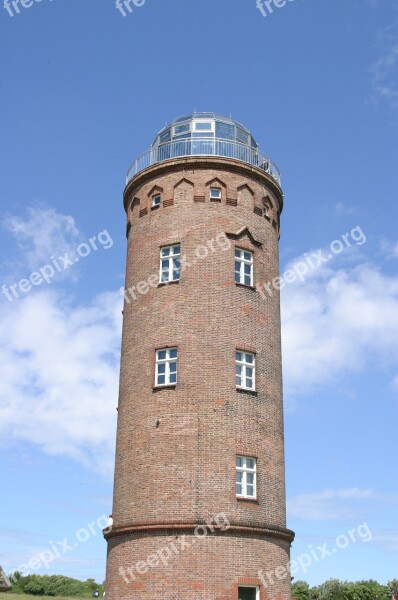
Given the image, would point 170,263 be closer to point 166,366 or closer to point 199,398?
point 166,366

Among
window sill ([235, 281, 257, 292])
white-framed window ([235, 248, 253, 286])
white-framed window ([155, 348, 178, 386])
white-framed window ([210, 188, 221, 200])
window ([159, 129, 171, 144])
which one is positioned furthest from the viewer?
window ([159, 129, 171, 144])

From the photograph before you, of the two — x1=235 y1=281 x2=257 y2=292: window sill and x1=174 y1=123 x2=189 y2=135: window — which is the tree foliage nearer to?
x1=235 y1=281 x2=257 y2=292: window sill

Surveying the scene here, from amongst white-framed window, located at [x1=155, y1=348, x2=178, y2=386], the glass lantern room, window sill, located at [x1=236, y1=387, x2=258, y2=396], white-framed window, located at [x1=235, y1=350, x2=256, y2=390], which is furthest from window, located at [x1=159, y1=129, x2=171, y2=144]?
window sill, located at [x1=236, y1=387, x2=258, y2=396]

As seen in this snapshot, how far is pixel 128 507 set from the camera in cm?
2183

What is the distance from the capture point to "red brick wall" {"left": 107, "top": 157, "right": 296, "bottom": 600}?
20.5 m

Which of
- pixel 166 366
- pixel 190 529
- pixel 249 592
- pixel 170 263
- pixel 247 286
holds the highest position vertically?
pixel 170 263

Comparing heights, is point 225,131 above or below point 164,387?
above

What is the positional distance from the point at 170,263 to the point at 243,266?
9.59 feet

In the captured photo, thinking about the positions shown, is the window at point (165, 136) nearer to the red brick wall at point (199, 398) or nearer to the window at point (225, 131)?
the window at point (225, 131)

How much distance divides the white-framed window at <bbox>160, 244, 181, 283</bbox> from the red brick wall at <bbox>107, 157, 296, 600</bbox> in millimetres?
290

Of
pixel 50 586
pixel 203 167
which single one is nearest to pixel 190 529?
pixel 203 167

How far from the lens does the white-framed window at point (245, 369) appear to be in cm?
2303

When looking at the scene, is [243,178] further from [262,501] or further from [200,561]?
[200,561]

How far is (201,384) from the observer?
72.7 feet
